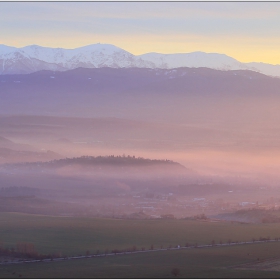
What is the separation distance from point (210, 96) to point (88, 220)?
445 ft

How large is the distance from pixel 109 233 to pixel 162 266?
1292cm

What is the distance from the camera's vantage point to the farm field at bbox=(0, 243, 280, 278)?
25906mm

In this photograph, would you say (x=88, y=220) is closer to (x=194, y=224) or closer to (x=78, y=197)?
(x=194, y=224)

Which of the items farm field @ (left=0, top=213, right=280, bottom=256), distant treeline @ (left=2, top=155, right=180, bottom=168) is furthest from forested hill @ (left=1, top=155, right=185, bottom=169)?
farm field @ (left=0, top=213, right=280, bottom=256)

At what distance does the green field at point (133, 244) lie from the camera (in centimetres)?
2662

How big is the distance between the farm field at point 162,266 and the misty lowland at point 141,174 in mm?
61

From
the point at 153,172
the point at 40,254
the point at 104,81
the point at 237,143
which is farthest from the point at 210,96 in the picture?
the point at 40,254

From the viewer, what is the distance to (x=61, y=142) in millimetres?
121312

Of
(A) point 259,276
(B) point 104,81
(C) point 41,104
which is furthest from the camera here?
(B) point 104,81

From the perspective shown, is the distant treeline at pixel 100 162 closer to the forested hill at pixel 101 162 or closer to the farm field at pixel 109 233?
the forested hill at pixel 101 162

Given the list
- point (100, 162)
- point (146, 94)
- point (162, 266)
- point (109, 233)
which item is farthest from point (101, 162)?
point (146, 94)

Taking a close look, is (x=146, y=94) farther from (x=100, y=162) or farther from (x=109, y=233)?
(x=109, y=233)

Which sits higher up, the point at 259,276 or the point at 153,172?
the point at 259,276

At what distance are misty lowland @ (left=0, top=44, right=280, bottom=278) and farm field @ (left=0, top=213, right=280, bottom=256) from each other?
7 centimetres
